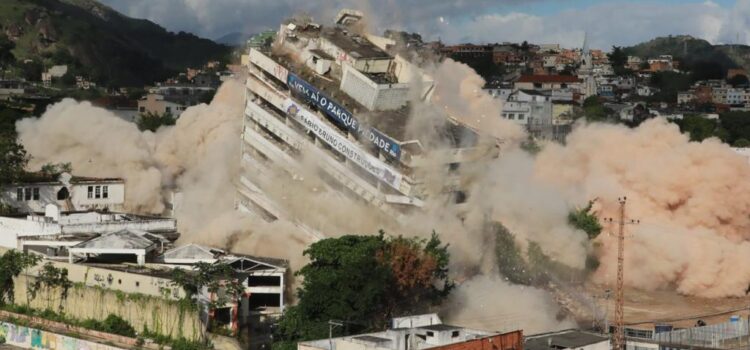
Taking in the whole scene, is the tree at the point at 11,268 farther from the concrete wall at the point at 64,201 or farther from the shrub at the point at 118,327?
the concrete wall at the point at 64,201

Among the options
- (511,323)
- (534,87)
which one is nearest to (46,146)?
(511,323)

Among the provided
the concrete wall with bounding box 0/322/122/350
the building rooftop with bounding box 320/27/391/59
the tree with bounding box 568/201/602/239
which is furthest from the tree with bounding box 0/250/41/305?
the tree with bounding box 568/201/602/239

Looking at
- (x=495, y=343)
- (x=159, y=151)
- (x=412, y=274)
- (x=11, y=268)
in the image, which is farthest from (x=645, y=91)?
(x=495, y=343)

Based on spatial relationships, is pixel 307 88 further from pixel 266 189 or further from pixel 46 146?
pixel 46 146

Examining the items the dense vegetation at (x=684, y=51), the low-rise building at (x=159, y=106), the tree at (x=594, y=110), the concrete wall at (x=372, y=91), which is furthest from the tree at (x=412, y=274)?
the dense vegetation at (x=684, y=51)

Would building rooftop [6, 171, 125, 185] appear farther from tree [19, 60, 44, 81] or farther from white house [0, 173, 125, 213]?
tree [19, 60, 44, 81]

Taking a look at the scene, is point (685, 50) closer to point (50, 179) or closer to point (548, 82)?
point (548, 82)
